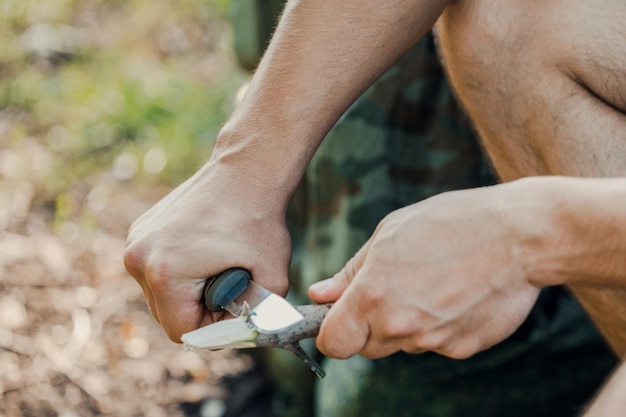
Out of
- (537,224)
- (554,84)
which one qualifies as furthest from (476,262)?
(554,84)

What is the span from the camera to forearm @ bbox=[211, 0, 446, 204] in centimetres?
115

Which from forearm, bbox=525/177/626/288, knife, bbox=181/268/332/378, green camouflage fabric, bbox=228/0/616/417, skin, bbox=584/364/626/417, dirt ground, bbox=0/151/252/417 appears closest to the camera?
skin, bbox=584/364/626/417

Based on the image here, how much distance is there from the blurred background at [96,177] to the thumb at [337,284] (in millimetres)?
811

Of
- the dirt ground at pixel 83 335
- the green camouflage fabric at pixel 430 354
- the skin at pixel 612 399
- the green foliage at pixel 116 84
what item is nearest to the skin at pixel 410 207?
the skin at pixel 612 399

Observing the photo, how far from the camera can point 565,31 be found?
41.4 inches

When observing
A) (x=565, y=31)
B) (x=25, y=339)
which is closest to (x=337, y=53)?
(x=565, y=31)

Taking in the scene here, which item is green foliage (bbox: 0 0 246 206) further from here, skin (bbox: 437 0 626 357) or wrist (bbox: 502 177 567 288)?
wrist (bbox: 502 177 567 288)

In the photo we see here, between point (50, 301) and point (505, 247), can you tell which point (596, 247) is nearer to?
point (505, 247)

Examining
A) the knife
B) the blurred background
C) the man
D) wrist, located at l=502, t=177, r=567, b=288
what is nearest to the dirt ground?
the blurred background

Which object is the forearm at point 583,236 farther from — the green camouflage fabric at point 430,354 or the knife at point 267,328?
the green camouflage fabric at point 430,354

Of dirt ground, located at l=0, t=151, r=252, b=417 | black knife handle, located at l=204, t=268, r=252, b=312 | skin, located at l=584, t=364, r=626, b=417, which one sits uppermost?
skin, located at l=584, t=364, r=626, b=417

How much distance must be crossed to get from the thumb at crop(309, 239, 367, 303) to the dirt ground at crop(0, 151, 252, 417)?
82 cm

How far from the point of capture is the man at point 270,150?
1.08 meters

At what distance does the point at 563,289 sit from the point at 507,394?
208 millimetres
